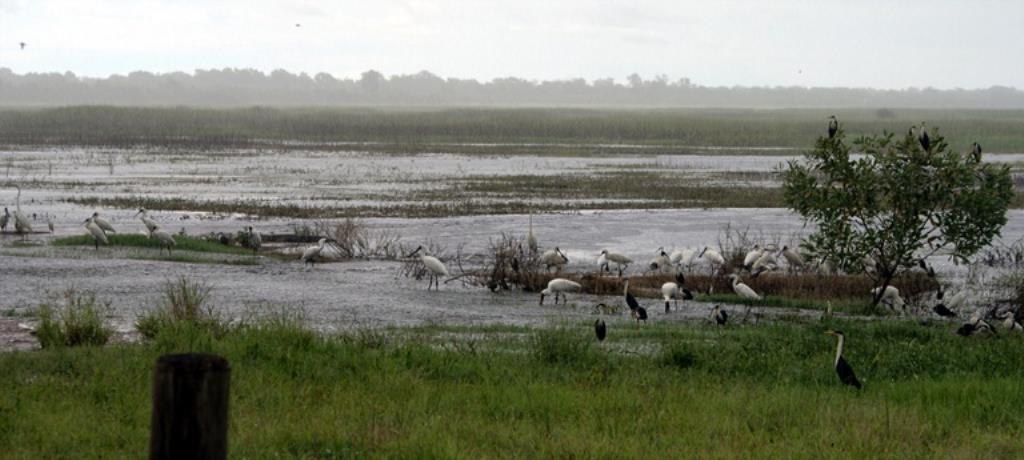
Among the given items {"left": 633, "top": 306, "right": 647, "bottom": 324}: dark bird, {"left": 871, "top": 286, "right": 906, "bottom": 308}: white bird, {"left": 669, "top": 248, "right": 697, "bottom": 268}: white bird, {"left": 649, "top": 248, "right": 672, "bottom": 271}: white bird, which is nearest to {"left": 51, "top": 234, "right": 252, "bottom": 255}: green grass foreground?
{"left": 649, "top": 248, "right": 672, "bottom": 271}: white bird

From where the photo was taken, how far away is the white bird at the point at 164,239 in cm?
2539

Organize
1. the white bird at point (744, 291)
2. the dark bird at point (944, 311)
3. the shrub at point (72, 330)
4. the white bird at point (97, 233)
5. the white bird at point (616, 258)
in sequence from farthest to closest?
the white bird at point (97, 233) → the white bird at point (616, 258) → the white bird at point (744, 291) → the dark bird at point (944, 311) → the shrub at point (72, 330)

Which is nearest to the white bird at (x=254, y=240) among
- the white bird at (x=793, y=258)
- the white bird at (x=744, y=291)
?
the white bird at (x=744, y=291)

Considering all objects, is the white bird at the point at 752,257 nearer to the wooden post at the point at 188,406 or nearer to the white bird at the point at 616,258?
the white bird at the point at 616,258

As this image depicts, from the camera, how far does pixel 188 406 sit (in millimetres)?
5750

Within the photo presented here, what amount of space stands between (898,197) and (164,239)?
1418cm

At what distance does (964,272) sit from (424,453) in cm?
1904

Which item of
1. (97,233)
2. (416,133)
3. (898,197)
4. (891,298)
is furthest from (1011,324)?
(416,133)

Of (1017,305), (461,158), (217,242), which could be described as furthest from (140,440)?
(461,158)

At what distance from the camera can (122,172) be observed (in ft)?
159

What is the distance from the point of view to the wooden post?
5711mm

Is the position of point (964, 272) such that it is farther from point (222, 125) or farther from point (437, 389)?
point (222, 125)

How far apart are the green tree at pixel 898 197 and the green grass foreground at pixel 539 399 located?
4.76 m

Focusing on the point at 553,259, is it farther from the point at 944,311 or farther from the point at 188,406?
the point at 188,406
